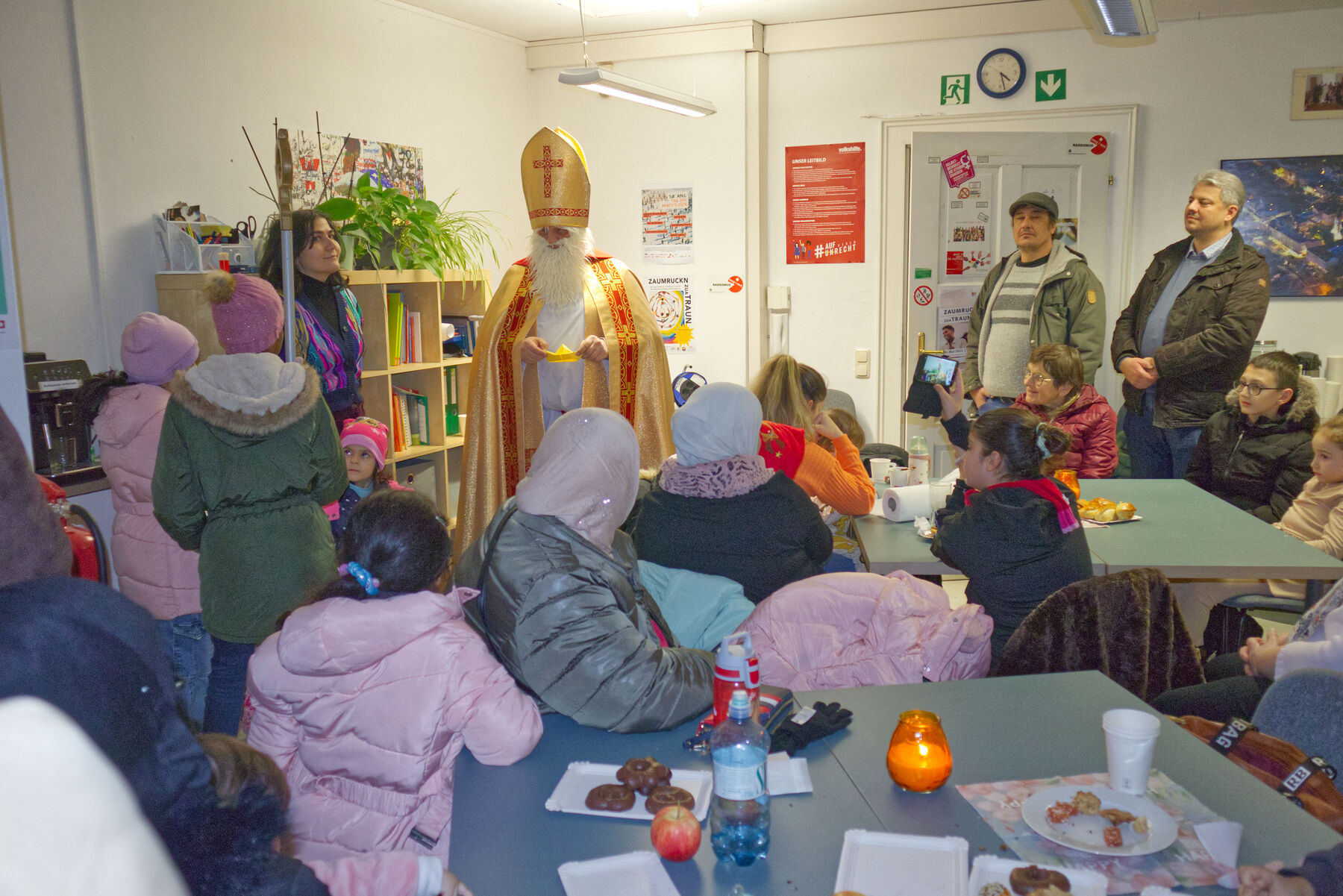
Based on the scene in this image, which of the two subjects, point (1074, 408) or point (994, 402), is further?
point (994, 402)

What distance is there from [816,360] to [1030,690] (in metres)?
4.49

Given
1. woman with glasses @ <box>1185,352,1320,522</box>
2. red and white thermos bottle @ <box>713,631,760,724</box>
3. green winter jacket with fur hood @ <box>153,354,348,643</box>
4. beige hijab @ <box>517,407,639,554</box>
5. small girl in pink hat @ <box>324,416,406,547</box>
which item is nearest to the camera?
red and white thermos bottle @ <box>713,631,760,724</box>

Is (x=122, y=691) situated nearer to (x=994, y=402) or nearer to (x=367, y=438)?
(x=367, y=438)

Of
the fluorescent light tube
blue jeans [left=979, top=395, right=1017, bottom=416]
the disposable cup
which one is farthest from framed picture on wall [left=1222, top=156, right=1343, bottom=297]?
the disposable cup

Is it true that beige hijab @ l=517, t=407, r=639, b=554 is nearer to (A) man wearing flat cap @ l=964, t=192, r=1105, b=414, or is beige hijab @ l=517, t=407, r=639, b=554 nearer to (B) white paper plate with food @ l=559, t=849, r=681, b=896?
(B) white paper plate with food @ l=559, t=849, r=681, b=896

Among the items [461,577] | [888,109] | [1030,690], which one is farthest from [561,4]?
[1030,690]

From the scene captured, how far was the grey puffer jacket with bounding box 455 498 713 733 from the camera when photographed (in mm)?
1630

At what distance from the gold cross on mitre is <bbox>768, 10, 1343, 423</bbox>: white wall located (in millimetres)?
2321

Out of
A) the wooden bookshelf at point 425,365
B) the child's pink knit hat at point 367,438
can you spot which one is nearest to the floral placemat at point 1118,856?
the child's pink knit hat at point 367,438

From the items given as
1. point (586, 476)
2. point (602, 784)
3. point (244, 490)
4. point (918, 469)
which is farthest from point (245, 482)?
point (918, 469)

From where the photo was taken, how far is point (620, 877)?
123 centimetres

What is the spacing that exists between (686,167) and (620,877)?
17.6 ft

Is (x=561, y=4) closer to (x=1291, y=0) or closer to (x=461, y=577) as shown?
(x=1291, y=0)

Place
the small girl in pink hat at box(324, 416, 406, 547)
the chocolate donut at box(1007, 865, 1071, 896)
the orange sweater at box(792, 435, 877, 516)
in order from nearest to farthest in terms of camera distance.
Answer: the chocolate donut at box(1007, 865, 1071, 896) → the orange sweater at box(792, 435, 877, 516) → the small girl in pink hat at box(324, 416, 406, 547)
